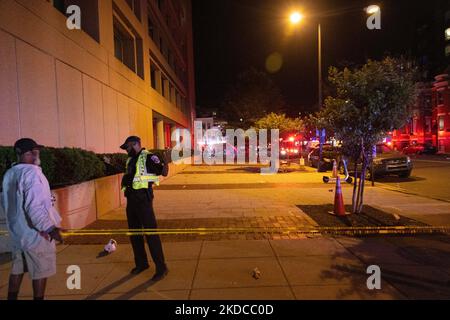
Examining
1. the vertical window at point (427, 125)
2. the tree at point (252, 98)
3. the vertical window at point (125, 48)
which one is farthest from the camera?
the vertical window at point (427, 125)

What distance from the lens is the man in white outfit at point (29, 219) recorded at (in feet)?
11.2

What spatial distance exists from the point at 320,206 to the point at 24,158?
7.16 meters

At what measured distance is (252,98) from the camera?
122ft

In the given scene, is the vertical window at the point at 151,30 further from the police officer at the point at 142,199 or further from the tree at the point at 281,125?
the police officer at the point at 142,199

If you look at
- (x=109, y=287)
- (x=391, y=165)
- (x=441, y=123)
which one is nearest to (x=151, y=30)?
(x=391, y=165)

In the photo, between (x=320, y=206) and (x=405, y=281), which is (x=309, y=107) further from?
(x=405, y=281)

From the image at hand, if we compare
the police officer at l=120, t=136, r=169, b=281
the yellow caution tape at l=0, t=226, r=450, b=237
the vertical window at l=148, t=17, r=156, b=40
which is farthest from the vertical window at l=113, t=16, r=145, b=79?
the police officer at l=120, t=136, r=169, b=281

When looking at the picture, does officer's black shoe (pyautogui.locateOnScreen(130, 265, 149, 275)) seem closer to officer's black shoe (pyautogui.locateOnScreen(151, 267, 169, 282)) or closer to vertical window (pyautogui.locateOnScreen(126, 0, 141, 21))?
officer's black shoe (pyautogui.locateOnScreen(151, 267, 169, 282))

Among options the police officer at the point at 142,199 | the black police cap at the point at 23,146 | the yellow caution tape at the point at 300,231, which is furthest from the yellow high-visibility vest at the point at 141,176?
the yellow caution tape at the point at 300,231

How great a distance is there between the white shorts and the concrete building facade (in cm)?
497

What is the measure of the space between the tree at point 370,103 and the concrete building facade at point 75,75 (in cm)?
693

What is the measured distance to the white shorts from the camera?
3.52 meters

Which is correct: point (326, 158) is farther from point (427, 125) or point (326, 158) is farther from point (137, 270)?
point (427, 125)
